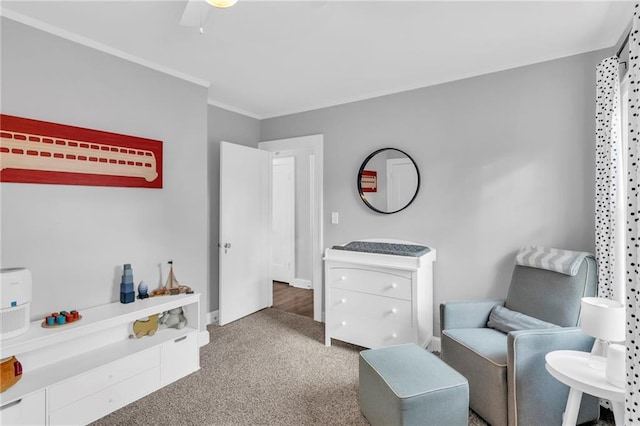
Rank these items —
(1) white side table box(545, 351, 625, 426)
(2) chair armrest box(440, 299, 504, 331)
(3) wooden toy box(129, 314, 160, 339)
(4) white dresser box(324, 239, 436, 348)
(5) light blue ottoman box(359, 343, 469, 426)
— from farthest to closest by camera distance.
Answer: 1. (4) white dresser box(324, 239, 436, 348)
2. (3) wooden toy box(129, 314, 160, 339)
3. (2) chair armrest box(440, 299, 504, 331)
4. (5) light blue ottoman box(359, 343, 469, 426)
5. (1) white side table box(545, 351, 625, 426)

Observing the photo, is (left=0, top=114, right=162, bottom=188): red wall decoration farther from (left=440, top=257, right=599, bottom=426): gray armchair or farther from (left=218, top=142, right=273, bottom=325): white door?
(left=440, top=257, right=599, bottom=426): gray armchair

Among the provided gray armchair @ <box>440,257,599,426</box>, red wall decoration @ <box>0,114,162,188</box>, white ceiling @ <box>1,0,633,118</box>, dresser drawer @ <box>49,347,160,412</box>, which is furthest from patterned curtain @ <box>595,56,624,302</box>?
red wall decoration @ <box>0,114,162,188</box>

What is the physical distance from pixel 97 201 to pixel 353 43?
2.22 m

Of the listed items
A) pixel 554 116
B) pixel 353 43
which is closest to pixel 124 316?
pixel 353 43

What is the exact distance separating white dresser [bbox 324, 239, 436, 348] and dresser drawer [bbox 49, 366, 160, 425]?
1525mm

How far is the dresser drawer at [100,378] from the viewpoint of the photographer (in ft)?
6.35

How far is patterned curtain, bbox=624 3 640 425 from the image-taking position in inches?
36.5

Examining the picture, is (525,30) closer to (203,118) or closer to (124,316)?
(203,118)

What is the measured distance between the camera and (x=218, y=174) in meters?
3.74

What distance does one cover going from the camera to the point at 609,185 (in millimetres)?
2057

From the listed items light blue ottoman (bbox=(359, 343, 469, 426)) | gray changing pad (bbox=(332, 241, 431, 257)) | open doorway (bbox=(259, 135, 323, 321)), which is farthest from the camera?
open doorway (bbox=(259, 135, 323, 321))

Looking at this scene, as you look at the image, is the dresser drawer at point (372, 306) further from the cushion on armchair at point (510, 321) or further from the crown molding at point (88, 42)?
the crown molding at point (88, 42)

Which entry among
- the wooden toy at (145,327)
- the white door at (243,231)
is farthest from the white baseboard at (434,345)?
the wooden toy at (145,327)

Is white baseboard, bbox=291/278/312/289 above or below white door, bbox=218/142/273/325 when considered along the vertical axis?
below
